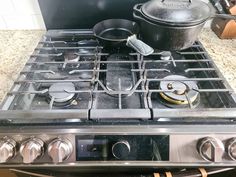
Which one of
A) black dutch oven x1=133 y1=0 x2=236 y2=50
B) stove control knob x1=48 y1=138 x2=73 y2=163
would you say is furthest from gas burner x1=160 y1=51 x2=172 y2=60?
stove control knob x1=48 y1=138 x2=73 y2=163

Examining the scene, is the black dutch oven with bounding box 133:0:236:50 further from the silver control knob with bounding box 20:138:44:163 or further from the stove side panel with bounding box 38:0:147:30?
the silver control knob with bounding box 20:138:44:163

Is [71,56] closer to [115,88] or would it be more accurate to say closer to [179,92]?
[115,88]

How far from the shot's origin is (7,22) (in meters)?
1.19

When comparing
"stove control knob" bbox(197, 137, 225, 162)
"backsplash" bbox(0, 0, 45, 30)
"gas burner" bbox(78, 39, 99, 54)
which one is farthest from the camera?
"backsplash" bbox(0, 0, 45, 30)

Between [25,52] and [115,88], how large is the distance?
51cm

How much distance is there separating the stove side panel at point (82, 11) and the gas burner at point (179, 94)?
0.48 m

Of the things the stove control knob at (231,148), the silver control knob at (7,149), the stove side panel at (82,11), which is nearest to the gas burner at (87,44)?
the stove side panel at (82,11)

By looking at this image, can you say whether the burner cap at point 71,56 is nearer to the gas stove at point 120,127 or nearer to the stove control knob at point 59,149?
the gas stove at point 120,127

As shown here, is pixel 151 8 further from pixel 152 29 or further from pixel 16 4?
pixel 16 4

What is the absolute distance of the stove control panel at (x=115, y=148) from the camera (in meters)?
0.60

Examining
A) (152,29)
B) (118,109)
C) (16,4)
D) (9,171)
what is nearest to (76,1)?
(16,4)

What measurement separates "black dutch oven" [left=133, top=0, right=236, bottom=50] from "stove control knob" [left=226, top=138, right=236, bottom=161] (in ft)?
1.10

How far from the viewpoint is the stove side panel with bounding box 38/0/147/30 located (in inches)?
40.4

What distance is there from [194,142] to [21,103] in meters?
0.52
